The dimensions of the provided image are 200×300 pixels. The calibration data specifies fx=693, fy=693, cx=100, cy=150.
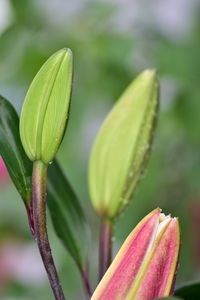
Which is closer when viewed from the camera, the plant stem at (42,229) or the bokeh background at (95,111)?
the plant stem at (42,229)

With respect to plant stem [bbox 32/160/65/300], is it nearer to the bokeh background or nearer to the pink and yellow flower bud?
the pink and yellow flower bud

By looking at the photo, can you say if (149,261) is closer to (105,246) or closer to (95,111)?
(105,246)

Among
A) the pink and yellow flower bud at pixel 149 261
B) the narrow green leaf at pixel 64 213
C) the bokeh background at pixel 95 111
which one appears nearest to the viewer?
the pink and yellow flower bud at pixel 149 261

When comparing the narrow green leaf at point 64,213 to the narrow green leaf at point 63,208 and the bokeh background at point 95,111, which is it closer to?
the narrow green leaf at point 63,208

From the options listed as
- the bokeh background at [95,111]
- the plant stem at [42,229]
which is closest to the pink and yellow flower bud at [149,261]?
the plant stem at [42,229]

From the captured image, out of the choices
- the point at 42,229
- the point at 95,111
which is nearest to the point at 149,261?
the point at 42,229

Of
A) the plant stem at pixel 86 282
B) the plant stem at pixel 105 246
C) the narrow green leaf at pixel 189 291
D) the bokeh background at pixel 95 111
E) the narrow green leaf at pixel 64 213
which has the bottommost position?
the narrow green leaf at pixel 189 291
